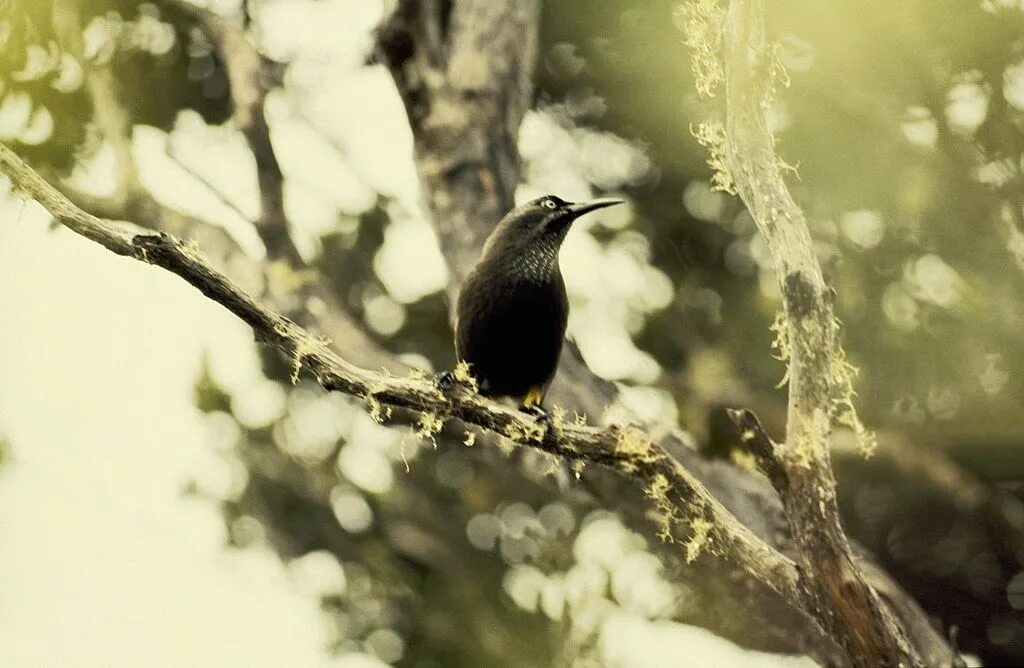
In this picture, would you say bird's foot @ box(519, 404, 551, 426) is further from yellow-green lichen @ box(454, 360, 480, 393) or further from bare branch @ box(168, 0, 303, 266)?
bare branch @ box(168, 0, 303, 266)

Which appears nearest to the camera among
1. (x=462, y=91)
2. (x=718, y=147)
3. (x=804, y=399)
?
(x=804, y=399)

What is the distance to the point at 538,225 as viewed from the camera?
1633 mm

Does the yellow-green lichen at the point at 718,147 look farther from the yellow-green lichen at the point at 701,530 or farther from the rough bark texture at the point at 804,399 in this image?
the yellow-green lichen at the point at 701,530

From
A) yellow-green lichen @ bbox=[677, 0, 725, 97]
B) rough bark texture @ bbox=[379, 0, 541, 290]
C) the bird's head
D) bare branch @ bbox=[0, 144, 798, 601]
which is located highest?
yellow-green lichen @ bbox=[677, 0, 725, 97]

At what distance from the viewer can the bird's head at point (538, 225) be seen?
1620 mm

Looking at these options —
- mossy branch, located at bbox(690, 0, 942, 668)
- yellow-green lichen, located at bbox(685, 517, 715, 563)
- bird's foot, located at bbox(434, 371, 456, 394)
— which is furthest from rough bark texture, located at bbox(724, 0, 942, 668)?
bird's foot, located at bbox(434, 371, 456, 394)

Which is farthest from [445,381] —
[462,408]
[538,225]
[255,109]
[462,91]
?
[255,109]

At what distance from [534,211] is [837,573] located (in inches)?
28.5

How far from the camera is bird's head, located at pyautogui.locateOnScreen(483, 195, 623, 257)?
1.62 meters

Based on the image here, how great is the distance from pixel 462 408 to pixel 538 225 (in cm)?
37

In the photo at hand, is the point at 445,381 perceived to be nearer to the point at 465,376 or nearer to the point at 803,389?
the point at 465,376

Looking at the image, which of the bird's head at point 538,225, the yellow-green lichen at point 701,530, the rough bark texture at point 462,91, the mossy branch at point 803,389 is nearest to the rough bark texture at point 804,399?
the mossy branch at point 803,389

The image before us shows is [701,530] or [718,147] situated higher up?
[718,147]

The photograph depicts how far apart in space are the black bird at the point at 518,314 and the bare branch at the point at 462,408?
4.9 inches
